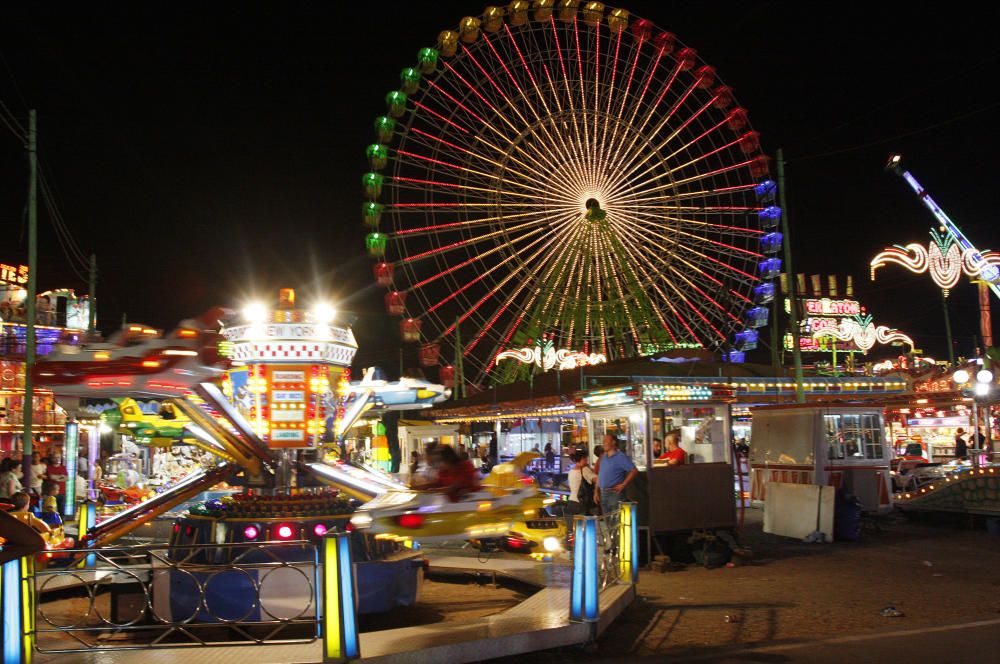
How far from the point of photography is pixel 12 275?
36.6 metres

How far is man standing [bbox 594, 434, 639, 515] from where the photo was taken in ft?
39.4

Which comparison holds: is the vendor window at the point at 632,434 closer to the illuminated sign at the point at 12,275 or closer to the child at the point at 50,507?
the child at the point at 50,507

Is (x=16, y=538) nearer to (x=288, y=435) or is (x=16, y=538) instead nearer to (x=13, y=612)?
(x=13, y=612)

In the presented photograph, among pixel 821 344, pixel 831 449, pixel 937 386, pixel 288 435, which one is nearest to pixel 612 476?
pixel 288 435

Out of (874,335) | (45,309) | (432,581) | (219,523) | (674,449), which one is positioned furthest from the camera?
(874,335)

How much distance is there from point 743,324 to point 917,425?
54.7 feet

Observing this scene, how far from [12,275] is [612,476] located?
107ft

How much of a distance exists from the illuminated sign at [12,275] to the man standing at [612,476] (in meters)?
31.9

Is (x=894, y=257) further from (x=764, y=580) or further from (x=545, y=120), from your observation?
(x=764, y=580)

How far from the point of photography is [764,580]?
1089 centimetres

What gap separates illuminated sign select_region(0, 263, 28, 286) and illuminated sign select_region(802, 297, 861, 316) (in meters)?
39.2

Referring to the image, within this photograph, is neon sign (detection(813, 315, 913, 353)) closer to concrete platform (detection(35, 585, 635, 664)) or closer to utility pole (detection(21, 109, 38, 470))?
utility pole (detection(21, 109, 38, 470))

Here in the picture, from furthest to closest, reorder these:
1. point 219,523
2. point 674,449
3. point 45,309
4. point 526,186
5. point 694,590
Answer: point 45,309 → point 526,186 → point 674,449 → point 694,590 → point 219,523

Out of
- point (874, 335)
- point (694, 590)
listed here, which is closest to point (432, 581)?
point (694, 590)
